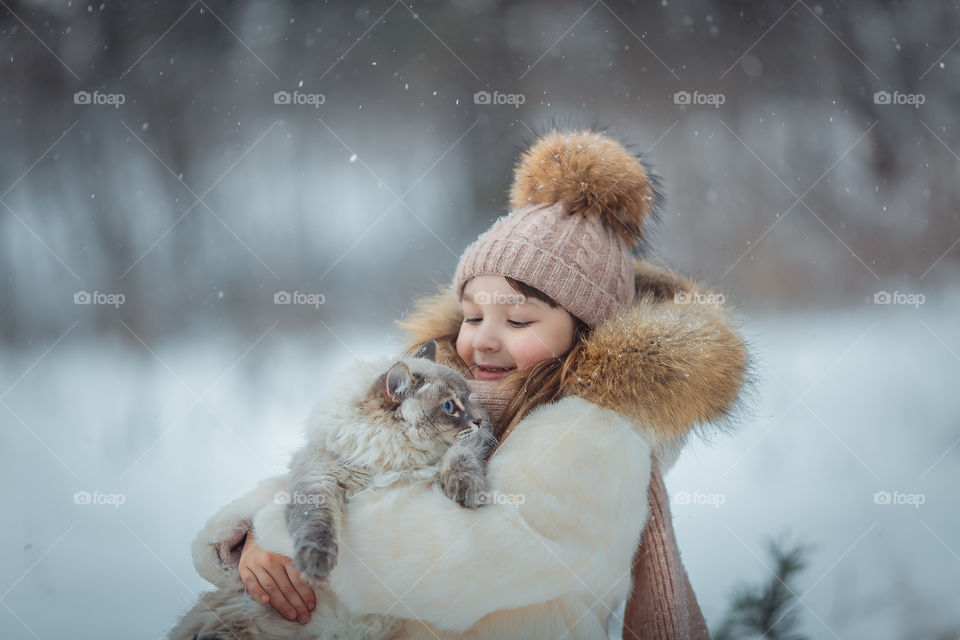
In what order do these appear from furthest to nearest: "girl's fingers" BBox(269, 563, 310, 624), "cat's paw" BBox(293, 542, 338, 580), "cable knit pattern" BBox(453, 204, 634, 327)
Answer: "cable knit pattern" BBox(453, 204, 634, 327), "girl's fingers" BBox(269, 563, 310, 624), "cat's paw" BBox(293, 542, 338, 580)

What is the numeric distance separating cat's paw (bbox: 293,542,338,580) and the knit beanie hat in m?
0.47

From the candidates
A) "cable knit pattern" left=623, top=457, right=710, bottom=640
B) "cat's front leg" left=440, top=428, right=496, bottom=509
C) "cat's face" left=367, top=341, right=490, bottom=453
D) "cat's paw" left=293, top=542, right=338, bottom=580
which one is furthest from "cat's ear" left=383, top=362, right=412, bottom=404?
"cable knit pattern" left=623, top=457, right=710, bottom=640

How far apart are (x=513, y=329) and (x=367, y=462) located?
310 millimetres

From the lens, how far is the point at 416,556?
669 millimetres

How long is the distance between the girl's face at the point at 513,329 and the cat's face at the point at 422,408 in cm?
14

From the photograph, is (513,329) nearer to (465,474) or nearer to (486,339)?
(486,339)

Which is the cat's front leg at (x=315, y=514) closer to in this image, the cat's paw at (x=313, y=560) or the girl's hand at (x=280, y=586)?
the cat's paw at (x=313, y=560)

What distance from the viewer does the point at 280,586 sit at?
696 millimetres

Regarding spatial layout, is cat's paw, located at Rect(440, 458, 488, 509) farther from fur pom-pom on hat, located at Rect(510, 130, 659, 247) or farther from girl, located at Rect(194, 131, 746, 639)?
fur pom-pom on hat, located at Rect(510, 130, 659, 247)

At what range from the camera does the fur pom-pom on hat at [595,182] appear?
0.94m

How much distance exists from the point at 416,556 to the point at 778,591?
39.8 inches

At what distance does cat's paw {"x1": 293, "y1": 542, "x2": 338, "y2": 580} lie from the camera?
1.93 feet

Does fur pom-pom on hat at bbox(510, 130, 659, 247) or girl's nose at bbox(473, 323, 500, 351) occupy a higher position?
fur pom-pom on hat at bbox(510, 130, 659, 247)

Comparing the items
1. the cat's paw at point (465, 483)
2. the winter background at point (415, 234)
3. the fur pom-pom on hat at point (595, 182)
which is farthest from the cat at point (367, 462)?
the winter background at point (415, 234)
